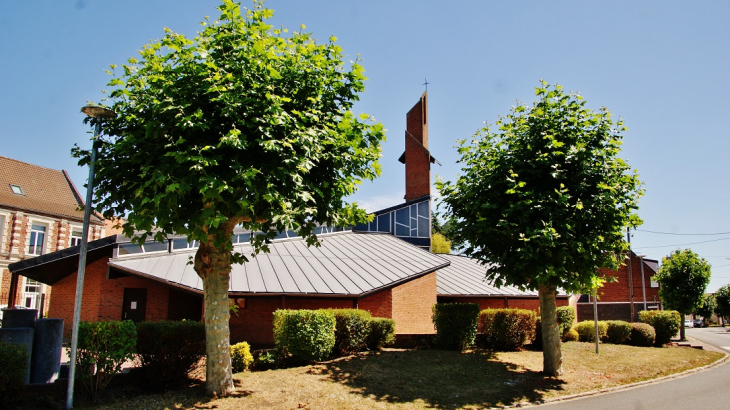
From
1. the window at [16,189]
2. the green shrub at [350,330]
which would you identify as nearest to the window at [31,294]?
the window at [16,189]

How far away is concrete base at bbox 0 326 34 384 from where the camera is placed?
28.2ft

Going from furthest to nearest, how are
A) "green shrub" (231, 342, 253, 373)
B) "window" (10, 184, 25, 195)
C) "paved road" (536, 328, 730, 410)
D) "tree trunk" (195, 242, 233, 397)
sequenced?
"window" (10, 184, 25, 195), "green shrub" (231, 342, 253, 373), "paved road" (536, 328, 730, 410), "tree trunk" (195, 242, 233, 397)

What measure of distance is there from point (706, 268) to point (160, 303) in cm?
2968

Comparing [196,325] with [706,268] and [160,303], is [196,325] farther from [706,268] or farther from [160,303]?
[706,268]

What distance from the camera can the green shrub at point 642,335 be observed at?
838 inches

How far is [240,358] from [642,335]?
1885 centimetres

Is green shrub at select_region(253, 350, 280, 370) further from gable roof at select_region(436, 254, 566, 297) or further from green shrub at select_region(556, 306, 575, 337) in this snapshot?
green shrub at select_region(556, 306, 575, 337)

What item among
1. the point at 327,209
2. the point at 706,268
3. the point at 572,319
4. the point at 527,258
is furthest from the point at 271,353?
the point at 706,268

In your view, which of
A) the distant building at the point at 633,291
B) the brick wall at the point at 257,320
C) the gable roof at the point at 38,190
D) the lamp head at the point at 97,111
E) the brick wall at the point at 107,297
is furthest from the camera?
the distant building at the point at 633,291

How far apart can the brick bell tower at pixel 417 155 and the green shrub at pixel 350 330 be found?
17281mm

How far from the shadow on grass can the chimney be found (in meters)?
17.3

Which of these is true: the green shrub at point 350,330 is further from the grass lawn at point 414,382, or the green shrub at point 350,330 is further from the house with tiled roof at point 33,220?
the house with tiled roof at point 33,220

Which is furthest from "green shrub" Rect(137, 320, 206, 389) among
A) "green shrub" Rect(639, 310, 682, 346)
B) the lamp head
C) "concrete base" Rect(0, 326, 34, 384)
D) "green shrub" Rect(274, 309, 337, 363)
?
"green shrub" Rect(639, 310, 682, 346)

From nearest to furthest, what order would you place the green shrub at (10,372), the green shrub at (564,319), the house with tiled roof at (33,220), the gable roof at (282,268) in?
the green shrub at (10,372) < the gable roof at (282,268) < the green shrub at (564,319) < the house with tiled roof at (33,220)
